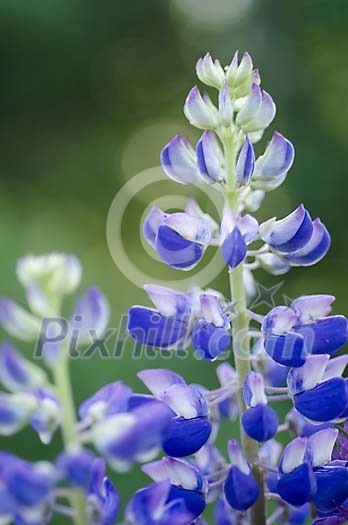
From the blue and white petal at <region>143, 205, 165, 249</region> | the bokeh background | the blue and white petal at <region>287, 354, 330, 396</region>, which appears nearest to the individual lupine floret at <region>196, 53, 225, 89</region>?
the blue and white petal at <region>143, 205, 165, 249</region>

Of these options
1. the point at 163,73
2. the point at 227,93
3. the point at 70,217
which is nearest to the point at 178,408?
the point at 227,93

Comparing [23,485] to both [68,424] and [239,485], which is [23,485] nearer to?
[68,424]

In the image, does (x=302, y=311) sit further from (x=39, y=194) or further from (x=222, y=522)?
(x=39, y=194)

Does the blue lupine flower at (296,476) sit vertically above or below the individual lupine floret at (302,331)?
below

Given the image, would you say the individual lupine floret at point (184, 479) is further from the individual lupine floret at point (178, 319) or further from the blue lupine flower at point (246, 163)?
the blue lupine flower at point (246, 163)

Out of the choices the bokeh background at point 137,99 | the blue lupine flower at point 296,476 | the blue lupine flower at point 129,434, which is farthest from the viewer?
the bokeh background at point 137,99

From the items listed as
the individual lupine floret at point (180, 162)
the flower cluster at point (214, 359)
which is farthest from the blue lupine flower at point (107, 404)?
the individual lupine floret at point (180, 162)

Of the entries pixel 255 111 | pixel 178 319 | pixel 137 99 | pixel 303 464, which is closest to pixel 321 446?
pixel 303 464
